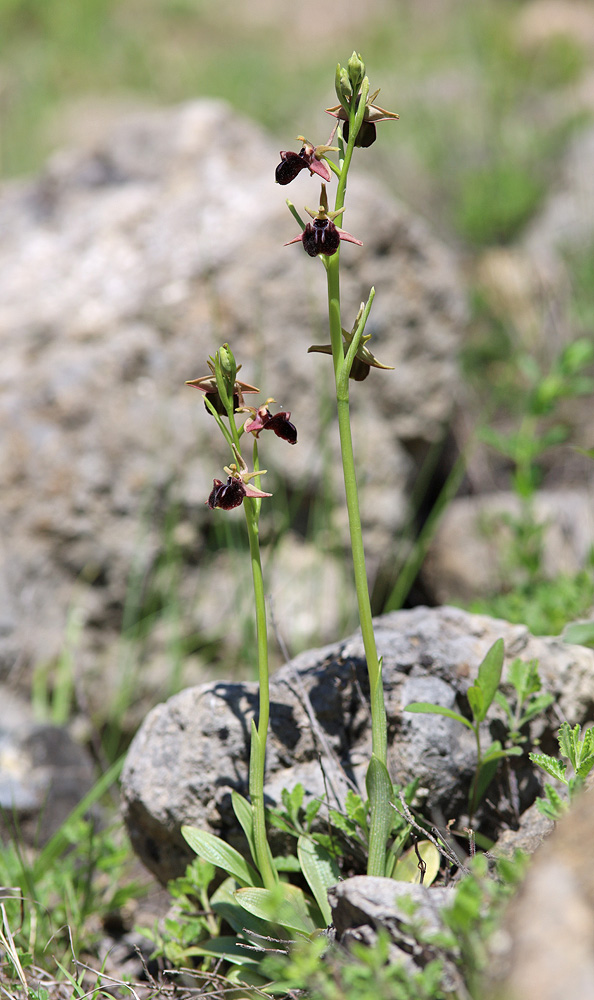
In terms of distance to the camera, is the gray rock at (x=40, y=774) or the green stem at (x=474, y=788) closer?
the green stem at (x=474, y=788)

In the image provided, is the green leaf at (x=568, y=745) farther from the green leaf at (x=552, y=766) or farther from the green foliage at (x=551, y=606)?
the green foliage at (x=551, y=606)

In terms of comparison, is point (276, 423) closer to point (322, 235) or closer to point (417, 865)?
point (322, 235)

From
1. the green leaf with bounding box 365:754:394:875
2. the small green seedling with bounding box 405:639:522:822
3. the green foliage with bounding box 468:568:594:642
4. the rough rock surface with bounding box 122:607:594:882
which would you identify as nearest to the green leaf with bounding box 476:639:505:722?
the small green seedling with bounding box 405:639:522:822

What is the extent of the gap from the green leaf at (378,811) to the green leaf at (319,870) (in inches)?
4.8

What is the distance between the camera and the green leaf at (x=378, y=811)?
1218 millimetres

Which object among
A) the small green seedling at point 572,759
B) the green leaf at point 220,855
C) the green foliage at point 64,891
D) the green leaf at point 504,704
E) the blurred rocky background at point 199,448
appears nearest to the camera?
the small green seedling at point 572,759

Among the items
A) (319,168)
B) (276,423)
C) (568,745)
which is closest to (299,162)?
(319,168)

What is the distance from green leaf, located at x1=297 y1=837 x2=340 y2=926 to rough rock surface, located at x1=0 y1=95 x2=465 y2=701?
55.1 inches

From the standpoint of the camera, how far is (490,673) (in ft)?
4.49

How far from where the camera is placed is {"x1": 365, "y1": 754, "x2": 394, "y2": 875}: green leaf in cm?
122

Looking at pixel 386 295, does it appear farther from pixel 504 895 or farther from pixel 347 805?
pixel 504 895

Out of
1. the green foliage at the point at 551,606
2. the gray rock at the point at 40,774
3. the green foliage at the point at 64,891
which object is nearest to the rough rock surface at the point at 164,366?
the gray rock at the point at 40,774

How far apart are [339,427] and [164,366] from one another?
1.83 metres

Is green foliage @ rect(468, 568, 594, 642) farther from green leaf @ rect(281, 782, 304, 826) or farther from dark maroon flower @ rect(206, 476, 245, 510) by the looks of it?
dark maroon flower @ rect(206, 476, 245, 510)
